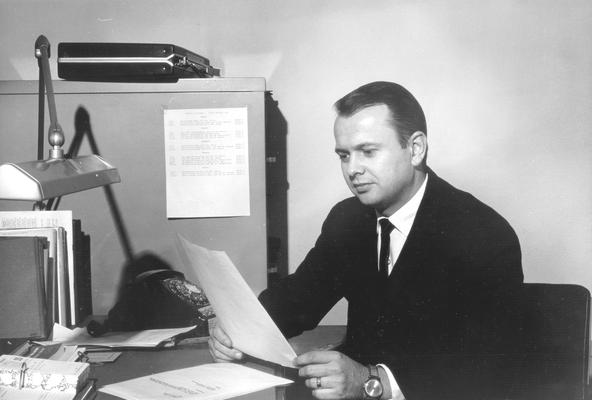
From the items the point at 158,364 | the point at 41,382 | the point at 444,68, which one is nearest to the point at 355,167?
the point at 444,68

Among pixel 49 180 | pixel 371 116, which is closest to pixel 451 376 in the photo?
pixel 371 116

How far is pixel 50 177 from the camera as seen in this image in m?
1.12

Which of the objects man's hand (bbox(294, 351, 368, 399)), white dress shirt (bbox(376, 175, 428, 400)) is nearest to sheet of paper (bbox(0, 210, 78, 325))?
man's hand (bbox(294, 351, 368, 399))

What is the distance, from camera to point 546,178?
1.87m

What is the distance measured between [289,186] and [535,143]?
0.78m

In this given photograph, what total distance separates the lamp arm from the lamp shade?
31mm

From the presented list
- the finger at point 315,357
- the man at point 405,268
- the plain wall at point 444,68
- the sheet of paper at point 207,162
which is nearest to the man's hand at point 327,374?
the finger at point 315,357

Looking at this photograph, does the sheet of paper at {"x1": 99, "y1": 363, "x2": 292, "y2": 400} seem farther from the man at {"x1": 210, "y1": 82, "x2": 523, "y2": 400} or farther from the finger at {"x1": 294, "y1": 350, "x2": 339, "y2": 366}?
the man at {"x1": 210, "y1": 82, "x2": 523, "y2": 400}

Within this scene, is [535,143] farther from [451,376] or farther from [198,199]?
[198,199]

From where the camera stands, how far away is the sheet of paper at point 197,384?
0.96 metres

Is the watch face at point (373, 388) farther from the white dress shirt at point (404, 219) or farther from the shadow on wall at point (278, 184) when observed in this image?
the shadow on wall at point (278, 184)

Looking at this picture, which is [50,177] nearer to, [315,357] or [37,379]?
[37,379]

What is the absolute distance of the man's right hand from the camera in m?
1.17

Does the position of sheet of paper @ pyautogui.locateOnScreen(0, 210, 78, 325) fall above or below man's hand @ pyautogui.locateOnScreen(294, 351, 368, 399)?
above
